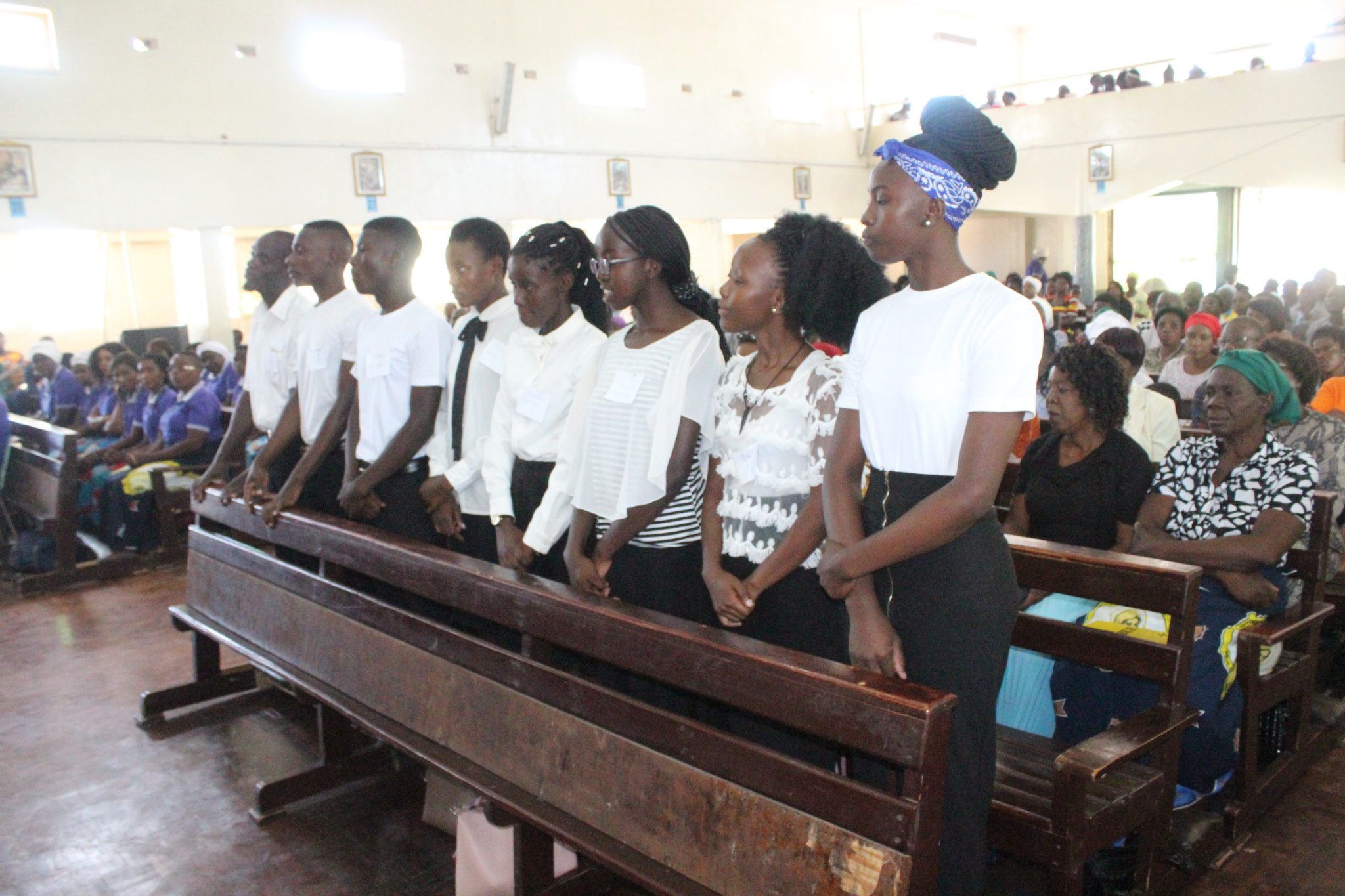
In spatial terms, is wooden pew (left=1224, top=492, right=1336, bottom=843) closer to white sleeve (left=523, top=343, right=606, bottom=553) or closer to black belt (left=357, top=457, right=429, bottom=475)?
white sleeve (left=523, top=343, right=606, bottom=553)

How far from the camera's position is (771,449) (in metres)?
2.04

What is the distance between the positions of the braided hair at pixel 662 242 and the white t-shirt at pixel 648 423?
10 centimetres

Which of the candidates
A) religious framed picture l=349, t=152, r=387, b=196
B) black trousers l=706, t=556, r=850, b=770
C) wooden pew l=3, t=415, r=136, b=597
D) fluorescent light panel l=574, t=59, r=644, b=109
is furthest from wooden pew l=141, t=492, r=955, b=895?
fluorescent light panel l=574, t=59, r=644, b=109

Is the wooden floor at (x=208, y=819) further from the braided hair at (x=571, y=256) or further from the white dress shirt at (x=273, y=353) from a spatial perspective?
the braided hair at (x=571, y=256)

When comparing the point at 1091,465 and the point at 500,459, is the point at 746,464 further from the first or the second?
the point at 1091,465

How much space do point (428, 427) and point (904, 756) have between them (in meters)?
1.92

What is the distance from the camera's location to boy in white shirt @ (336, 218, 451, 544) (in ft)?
9.80

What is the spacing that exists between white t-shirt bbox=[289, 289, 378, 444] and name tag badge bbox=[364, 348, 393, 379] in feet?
0.87

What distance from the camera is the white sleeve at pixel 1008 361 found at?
153 centimetres

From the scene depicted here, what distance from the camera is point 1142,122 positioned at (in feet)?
47.6

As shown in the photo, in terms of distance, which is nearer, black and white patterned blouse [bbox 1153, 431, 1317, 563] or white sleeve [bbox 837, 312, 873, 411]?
white sleeve [bbox 837, 312, 873, 411]

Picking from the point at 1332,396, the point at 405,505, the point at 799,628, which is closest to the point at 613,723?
the point at 799,628

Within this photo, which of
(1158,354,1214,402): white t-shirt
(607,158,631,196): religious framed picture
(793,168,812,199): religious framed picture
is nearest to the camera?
(1158,354,1214,402): white t-shirt

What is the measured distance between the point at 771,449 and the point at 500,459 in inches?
37.4
